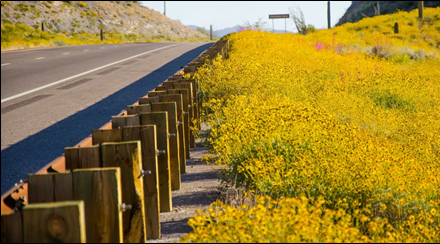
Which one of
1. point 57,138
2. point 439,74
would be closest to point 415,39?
point 439,74

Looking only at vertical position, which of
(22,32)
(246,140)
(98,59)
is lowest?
(246,140)

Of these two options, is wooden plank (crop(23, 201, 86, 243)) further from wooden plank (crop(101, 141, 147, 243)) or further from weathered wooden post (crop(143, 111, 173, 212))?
weathered wooden post (crop(143, 111, 173, 212))

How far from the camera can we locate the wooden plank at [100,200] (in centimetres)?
229

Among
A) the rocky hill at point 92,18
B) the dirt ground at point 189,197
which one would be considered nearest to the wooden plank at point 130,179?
the dirt ground at point 189,197

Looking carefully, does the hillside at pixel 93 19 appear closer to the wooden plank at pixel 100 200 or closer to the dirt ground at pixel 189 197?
the dirt ground at pixel 189 197

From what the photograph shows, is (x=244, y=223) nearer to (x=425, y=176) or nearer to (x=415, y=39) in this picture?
(x=425, y=176)

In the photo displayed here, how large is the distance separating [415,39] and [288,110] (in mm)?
20498

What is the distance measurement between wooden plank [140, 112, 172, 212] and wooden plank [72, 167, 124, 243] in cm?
147

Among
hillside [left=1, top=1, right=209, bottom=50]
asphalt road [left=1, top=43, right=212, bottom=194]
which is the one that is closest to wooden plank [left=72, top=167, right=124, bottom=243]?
asphalt road [left=1, top=43, right=212, bottom=194]

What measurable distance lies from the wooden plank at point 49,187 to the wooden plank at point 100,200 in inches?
1.4

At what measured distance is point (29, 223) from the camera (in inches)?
77.3

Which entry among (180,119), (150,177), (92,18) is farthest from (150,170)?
(92,18)

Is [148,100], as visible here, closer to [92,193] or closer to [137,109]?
[137,109]

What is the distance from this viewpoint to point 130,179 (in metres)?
2.79
